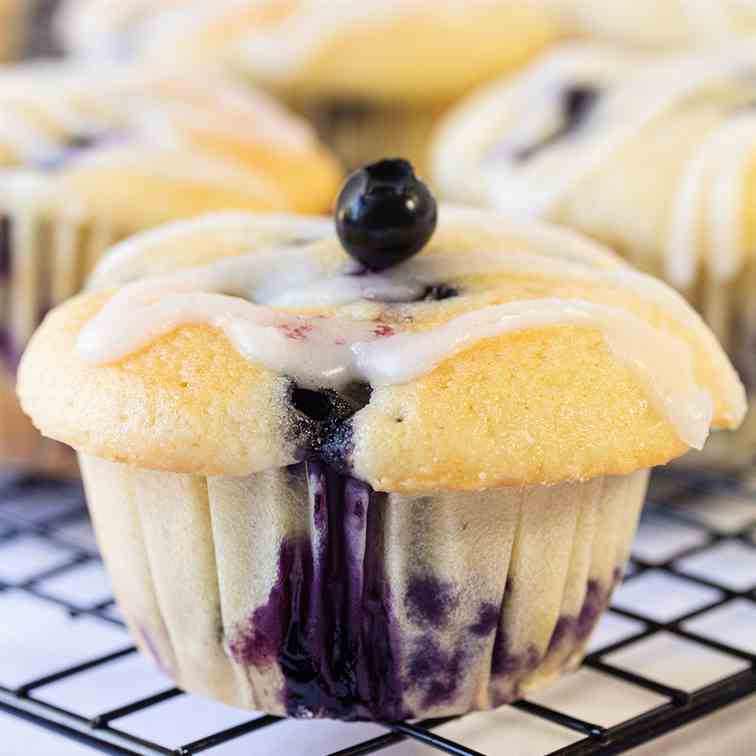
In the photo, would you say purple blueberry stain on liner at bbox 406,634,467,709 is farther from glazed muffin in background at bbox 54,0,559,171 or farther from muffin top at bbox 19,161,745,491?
glazed muffin in background at bbox 54,0,559,171

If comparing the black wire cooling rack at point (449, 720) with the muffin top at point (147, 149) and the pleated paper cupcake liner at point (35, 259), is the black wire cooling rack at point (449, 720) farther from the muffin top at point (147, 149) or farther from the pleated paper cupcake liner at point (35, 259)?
the muffin top at point (147, 149)

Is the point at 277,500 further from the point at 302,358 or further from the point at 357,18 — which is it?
the point at 357,18

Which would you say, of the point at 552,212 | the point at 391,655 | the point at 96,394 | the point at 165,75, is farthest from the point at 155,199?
the point at 391,655

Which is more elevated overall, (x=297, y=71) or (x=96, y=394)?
(x=297, y=71)

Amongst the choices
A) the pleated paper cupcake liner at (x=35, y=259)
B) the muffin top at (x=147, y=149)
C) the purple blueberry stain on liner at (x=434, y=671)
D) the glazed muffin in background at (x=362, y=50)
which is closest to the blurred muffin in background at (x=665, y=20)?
the glazed muffin in background at (x=362, y=50)

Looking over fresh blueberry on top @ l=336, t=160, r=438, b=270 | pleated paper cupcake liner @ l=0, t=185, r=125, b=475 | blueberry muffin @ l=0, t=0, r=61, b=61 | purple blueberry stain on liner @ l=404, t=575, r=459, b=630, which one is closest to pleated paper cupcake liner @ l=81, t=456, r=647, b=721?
purple blueberry stain on liner @ l=404, t=575, r=459, b=630

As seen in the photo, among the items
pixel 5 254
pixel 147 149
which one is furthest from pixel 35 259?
pixel 147 149
